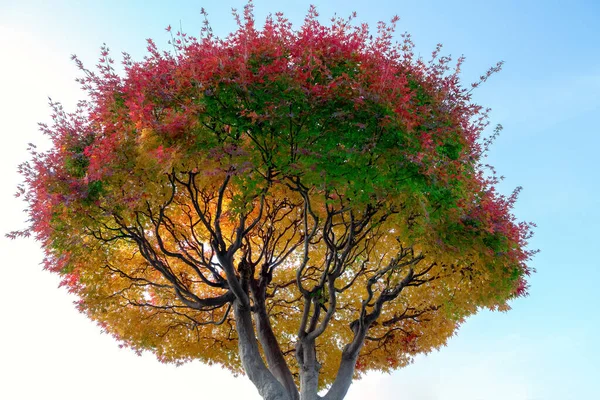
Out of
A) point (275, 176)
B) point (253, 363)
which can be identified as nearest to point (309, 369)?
point (253, 363)

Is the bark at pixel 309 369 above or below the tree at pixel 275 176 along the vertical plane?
below

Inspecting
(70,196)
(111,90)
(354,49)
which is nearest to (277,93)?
(354,49)

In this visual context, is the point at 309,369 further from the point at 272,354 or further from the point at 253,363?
the point at 253,363

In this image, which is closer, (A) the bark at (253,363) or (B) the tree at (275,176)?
(B) the tree at (275,176)

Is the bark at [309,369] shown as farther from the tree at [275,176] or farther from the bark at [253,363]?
the bark at [253,363]

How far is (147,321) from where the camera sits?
1670 cm

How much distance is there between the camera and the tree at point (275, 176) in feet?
33.1

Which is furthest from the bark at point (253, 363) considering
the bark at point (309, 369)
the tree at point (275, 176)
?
the bark at point (309, 369)

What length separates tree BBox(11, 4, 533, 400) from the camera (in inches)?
398

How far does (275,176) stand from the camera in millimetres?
11797

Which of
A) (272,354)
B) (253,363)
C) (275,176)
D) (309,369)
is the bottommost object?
(309,369)

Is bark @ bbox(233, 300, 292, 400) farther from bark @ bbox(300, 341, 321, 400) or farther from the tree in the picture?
bark @ bbox(300, 341, 321, 400)

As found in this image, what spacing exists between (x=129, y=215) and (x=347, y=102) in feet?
17.7

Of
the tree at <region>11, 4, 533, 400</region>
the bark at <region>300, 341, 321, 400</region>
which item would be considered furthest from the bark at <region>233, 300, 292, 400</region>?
the bark at <region>300, 341, 321, 400</region>
